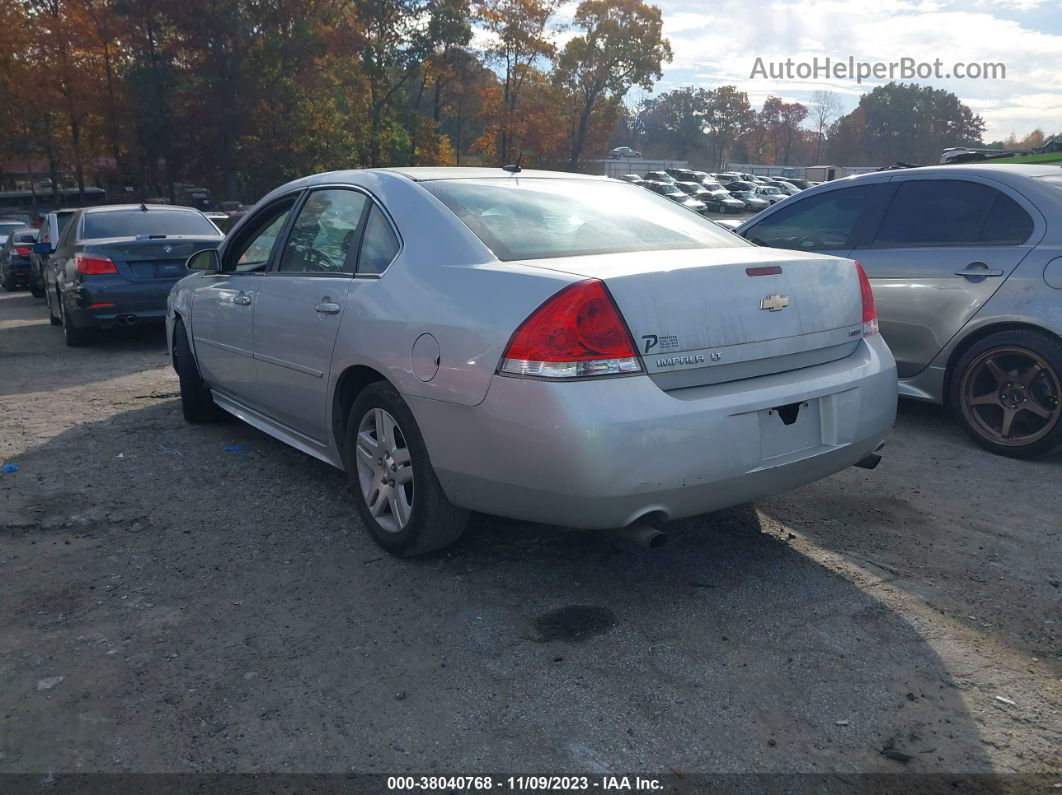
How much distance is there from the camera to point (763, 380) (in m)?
3.27

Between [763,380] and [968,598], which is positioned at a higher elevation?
[763,380]

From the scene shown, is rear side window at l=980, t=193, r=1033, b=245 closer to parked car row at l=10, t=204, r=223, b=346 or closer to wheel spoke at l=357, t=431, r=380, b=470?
wheel spoke at l=357, t=431, r=380, b=470

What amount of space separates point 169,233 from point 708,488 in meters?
8.45

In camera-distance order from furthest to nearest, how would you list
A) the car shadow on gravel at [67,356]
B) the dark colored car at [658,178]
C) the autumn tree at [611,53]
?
the autumn tree at [611,53] < the dark colored car at [658,178] < the car shadow on gravel at [67,356]

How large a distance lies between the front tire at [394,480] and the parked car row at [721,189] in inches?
1487

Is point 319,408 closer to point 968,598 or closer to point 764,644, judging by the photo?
point 764,644

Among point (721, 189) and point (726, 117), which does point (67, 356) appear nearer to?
point (721, 189)

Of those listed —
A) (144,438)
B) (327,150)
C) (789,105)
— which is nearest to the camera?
(144,438)

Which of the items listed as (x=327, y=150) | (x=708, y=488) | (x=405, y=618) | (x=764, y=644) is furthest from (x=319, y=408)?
(x=327, y=150)

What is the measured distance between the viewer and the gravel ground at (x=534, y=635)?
2514 mm

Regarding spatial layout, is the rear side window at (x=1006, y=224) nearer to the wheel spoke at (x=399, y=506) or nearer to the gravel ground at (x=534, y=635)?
the gravel ground at (x=534, y=635)

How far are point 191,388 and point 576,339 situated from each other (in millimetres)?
3870

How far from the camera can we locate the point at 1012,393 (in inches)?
199

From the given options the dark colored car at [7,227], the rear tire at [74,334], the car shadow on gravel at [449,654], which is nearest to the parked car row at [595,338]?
the car shadow on gravel at [449,654]
